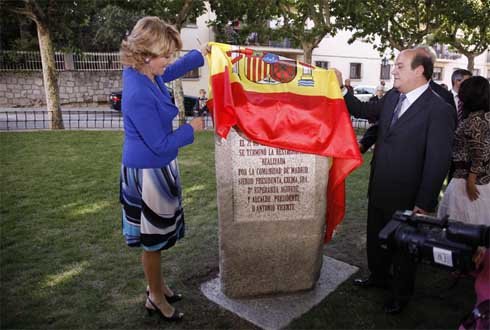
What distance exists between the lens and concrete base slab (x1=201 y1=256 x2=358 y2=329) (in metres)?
3.15

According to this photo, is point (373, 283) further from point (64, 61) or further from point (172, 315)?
point (64, 61)

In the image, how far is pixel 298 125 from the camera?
3184mm

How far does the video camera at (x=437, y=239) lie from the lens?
1832 millimetres

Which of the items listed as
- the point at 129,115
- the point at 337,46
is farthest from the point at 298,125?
the point at 337,46

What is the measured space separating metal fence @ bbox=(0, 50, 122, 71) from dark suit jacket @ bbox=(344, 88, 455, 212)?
19.0 metres

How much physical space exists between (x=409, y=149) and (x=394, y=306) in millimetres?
1190

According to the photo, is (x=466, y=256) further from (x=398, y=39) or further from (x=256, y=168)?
(x=398, y=39)

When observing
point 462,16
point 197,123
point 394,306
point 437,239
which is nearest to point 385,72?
point 462,16

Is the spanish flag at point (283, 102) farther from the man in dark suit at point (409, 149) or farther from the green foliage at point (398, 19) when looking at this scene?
the green foliage at point (398, 19)

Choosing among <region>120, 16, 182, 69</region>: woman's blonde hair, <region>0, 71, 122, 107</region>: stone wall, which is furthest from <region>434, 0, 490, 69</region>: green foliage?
<region>0, 71, 122, 107</region>: stone wall

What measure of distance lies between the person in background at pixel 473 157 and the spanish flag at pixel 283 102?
1.13m

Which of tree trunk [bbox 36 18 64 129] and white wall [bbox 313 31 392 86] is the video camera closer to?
tree trunk [bbox 36 18 64 129]

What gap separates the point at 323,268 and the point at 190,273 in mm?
1215

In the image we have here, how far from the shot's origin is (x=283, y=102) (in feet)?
10.4
